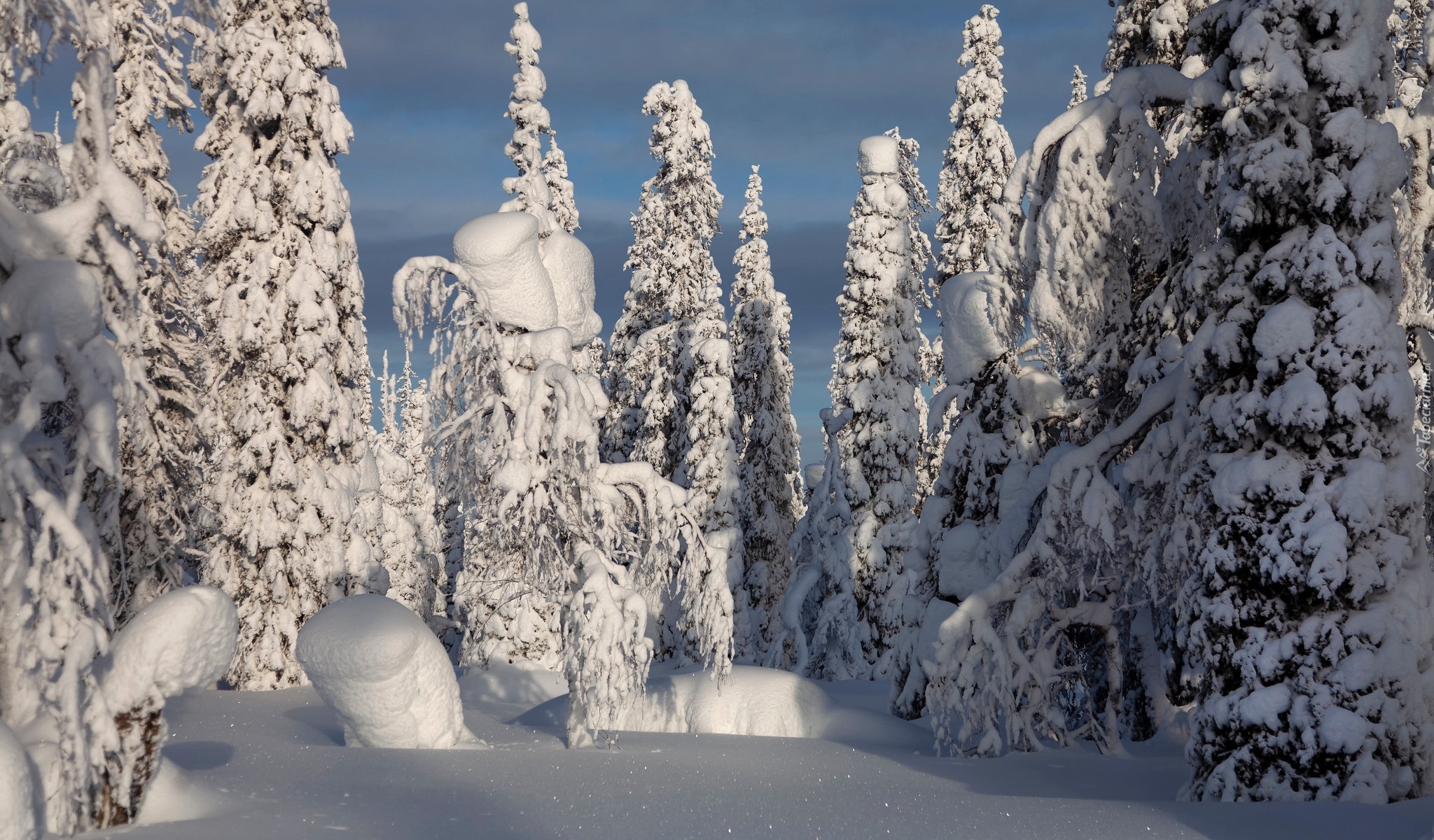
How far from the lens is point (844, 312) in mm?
22422

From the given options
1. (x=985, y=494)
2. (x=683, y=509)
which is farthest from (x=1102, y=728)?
(x=683, y=509)

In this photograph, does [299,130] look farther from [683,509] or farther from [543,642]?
[543,642]

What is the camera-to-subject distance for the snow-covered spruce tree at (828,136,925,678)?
2206 centimetres

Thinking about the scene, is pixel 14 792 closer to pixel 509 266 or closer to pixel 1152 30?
pixel 509 266

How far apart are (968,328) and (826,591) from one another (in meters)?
13.6

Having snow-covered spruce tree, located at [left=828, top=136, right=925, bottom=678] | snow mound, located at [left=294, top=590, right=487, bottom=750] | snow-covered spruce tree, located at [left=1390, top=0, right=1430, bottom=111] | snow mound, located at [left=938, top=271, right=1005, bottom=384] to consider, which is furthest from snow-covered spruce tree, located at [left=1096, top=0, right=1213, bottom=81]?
snow mound, located at [left=294, top=590, right=487, bottom=750]

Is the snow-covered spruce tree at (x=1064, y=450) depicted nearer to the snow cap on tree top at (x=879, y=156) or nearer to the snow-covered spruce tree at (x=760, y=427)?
the snow cap on tree top at (x=879, y=156)

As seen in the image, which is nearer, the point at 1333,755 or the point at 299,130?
the point at 1333,755

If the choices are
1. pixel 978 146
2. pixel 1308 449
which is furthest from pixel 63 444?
pixel 978 146

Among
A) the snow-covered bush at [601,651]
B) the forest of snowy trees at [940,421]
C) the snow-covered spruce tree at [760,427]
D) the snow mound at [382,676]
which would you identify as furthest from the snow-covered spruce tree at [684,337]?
the snow mound at [382,676]

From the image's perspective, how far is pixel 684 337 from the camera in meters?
27.9

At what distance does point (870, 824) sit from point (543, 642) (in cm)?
1504

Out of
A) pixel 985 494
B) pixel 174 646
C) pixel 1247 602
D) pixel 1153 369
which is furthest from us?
pixel 985 494

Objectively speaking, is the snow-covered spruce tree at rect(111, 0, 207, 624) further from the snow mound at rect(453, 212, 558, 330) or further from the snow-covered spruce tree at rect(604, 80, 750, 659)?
the snow-covered spruce tree at rect(604, 80, 750, 659)
